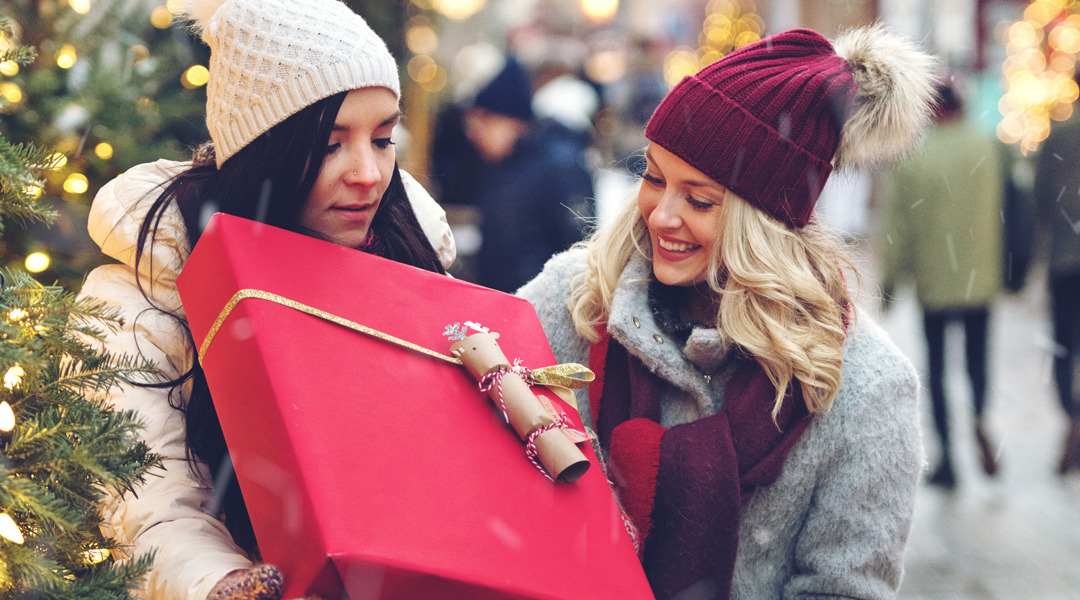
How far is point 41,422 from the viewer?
115 cm

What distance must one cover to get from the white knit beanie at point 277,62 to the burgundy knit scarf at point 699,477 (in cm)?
94

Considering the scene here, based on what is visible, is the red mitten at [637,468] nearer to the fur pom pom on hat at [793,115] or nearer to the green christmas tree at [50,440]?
the fur pom pom on hat at [793,115]

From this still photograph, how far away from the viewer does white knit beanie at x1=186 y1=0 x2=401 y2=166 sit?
1.55m

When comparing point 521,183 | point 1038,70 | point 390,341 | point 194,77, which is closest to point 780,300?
point 390,341

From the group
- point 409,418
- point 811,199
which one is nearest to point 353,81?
point 409,418

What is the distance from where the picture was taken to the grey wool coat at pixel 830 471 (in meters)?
1.81

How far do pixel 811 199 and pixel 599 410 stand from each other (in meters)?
0.68

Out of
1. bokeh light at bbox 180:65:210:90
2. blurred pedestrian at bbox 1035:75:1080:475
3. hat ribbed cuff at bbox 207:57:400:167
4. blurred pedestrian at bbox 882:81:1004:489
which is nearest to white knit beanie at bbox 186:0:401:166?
hat ribbed cuff at bbox 207:57:400:167

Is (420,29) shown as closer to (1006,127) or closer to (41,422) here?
(41,422)

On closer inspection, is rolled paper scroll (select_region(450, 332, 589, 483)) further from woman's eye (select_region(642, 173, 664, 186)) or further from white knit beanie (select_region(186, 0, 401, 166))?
woman's eye (select_region(642, 173, 664, 186))

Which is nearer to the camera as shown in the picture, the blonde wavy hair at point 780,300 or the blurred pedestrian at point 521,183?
the blonde wavy hair at point 780,300

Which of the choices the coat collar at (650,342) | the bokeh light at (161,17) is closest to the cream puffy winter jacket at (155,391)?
the coat collar at (650,342)

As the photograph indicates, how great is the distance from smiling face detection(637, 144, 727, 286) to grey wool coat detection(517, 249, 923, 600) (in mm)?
100

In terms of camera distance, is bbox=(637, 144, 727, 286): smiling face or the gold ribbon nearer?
the gold ribbon
